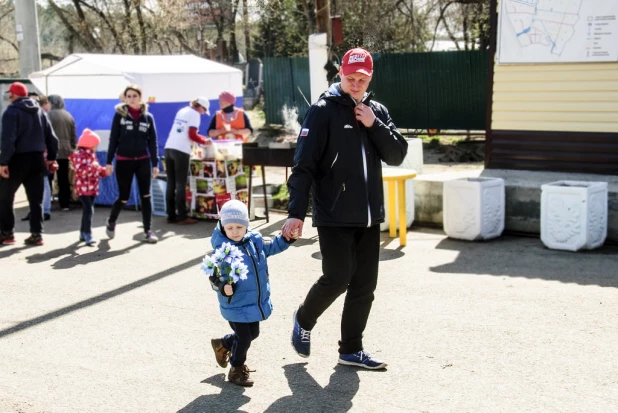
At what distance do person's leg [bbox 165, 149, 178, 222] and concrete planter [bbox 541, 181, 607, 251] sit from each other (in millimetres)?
4900

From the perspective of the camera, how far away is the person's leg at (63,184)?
12.6 m

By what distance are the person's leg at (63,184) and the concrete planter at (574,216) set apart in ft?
23.5

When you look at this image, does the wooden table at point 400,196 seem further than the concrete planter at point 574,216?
Yes

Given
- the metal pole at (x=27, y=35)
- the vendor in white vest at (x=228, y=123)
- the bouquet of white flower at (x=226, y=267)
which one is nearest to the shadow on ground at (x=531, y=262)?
the bouquet of white flower at (x=226, y=267)

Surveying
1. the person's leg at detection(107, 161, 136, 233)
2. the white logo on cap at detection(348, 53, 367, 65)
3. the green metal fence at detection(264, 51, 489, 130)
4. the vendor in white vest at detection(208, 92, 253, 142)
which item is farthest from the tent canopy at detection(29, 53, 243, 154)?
the white logo on cap at detection(348, 53, 367, 65)

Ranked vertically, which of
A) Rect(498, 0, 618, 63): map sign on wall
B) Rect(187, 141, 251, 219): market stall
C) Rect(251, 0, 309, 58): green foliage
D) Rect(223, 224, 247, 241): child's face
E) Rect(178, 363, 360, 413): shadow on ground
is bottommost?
Rect(178, 363, 360, 413): shadow on ground

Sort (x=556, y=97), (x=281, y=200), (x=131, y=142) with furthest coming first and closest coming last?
(x=281, y=200), (x=556, y=97), (x=131, y=142)

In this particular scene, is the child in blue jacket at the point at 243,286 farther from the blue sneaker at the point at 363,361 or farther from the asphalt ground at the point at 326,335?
the blue sneaker at the point at 363,361

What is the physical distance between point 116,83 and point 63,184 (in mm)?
2564

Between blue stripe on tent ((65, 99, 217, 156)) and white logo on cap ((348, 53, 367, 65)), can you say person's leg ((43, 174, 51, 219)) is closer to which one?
blue stripe on tent ((65, 99, 217, 156))

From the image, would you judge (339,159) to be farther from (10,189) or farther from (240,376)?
(10,189)

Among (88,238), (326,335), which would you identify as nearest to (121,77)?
(88,238)

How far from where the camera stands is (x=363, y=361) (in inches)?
210

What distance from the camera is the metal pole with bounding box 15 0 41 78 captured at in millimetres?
16484
